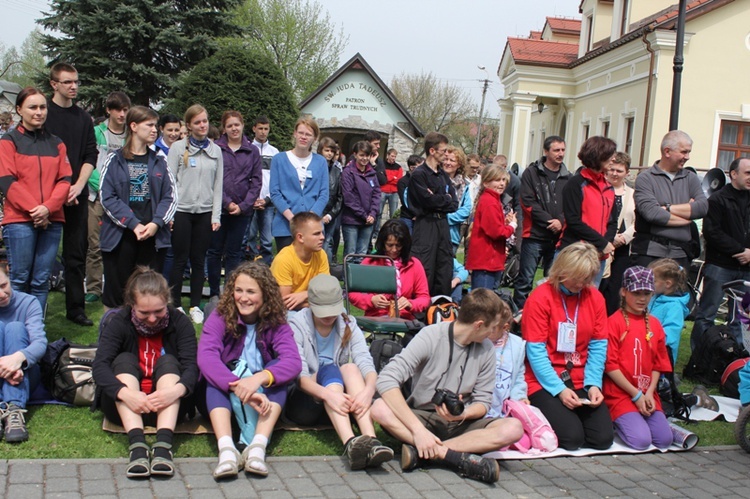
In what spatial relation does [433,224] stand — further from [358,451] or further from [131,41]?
[131,41]

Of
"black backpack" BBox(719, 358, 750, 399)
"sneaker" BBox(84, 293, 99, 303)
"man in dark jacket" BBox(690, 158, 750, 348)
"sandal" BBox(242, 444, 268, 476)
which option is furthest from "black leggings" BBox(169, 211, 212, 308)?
"black backpack" BBox(719, 358, 750, 399)

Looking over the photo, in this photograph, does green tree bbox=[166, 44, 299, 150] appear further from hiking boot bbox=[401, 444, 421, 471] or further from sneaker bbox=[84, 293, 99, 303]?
hiking boot bbox=[401, 444, 421, 471]

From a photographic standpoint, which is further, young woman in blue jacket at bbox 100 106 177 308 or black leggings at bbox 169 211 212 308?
black leggings at bbox 169 211 212 308

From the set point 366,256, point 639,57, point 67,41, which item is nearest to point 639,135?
point 639,57

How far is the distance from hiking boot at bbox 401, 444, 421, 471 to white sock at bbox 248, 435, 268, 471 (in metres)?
0.83

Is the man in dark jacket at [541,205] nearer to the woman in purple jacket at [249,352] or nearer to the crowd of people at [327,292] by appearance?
the crowd of people at [327,292]

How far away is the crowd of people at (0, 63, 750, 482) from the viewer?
457cm

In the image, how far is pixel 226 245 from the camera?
8.28m

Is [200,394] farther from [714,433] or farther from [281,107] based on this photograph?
[281,107]

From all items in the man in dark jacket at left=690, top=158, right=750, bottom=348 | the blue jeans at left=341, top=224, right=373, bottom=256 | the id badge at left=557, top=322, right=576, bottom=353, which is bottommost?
the id badge at left=557, top=322, right=576, bottom=353

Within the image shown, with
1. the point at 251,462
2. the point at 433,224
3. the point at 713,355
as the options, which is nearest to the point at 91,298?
the point at 433,224

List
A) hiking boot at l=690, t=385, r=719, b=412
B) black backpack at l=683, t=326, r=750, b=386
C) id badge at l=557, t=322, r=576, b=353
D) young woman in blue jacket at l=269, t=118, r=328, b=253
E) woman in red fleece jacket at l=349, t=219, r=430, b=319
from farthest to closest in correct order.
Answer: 1. young woman in blue jacket at l=269, t=118, r=328, b=253
2. black backpack at l=683, t=326, r=750, b=386
3. woman in red fleece jacket at l=349, t=219, r=430, b=319
4. hiking boot at l=690, t=385, r=719, b=412
5. id badge at l=557, t=322, r=576, b=353

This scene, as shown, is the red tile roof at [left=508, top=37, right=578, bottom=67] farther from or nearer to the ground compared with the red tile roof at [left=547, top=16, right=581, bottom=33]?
nearer to the ground

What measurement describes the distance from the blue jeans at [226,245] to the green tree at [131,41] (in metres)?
13.8
